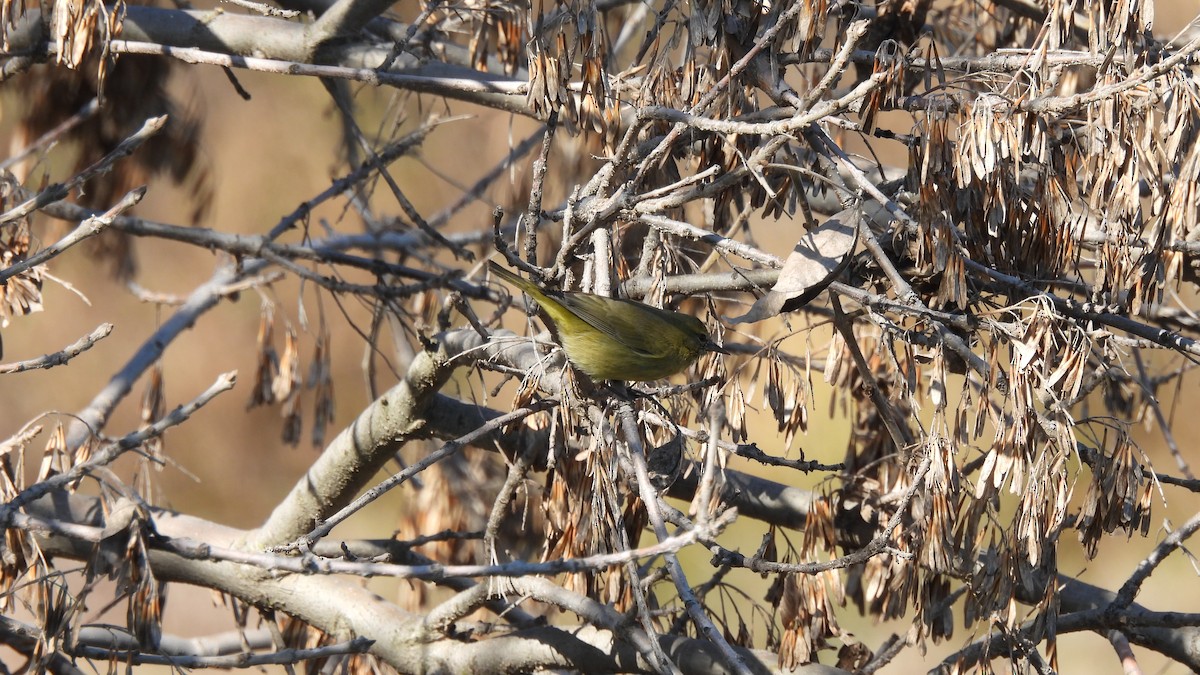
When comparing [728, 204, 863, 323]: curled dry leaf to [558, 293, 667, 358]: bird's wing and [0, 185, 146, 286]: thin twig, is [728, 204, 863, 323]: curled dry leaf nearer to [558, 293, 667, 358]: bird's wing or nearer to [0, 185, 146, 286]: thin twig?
[558, 293, 667, 358]: bird's wing

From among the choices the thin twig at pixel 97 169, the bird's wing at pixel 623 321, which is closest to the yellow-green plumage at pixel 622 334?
the bird's wing at pixel 623 321

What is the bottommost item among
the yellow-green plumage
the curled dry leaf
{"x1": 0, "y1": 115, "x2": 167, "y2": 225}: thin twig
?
the yellow-green plumage

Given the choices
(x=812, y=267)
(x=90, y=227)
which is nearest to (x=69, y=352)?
(x=90, y=227)

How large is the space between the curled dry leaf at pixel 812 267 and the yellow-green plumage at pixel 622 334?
79 cm

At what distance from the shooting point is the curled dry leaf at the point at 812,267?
97.8 inches

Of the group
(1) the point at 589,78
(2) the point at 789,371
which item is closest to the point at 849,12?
(1) the point at 589,78

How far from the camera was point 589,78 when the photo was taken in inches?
113

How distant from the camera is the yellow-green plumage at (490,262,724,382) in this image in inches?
139

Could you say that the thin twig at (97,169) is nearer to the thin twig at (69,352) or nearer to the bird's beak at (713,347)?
the thin twig at (69,352)

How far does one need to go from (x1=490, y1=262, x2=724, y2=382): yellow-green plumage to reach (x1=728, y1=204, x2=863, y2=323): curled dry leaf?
793 mm

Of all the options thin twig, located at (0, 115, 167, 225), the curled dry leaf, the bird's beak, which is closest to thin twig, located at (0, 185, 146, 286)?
thin twig, located at (0, 115, 167, 225)

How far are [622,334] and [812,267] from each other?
4.37ft

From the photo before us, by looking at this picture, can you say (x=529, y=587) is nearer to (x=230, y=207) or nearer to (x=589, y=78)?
(x=589, y=78)

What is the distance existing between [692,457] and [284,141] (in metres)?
8.66
